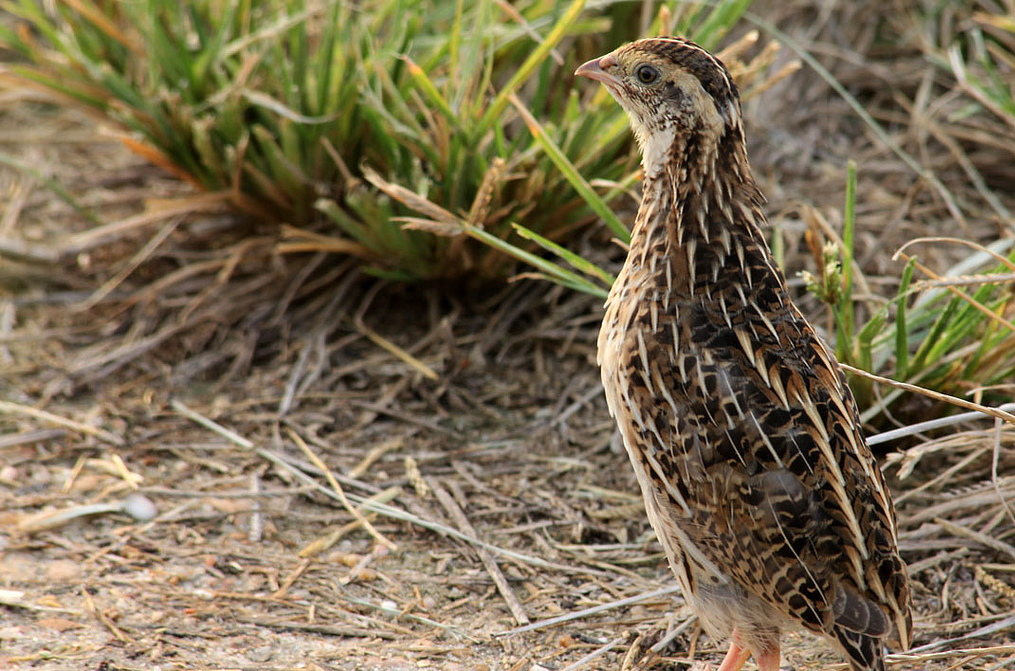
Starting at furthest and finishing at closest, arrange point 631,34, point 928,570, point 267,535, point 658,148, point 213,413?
point 631,34 → point 213,413 → point 267,535 → point 928,570 → point 658,148

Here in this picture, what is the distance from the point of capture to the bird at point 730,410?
2848mm

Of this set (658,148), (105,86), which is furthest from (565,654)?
(105,86)

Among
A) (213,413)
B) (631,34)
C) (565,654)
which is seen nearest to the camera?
(565,654)

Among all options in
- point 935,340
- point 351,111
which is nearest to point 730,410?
point 935,340

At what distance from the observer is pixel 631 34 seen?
5699 mm

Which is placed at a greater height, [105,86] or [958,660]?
[105,86]

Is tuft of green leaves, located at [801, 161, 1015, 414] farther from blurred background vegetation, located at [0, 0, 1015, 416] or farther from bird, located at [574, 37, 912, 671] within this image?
bird, located at [574, 37, 912, 671]

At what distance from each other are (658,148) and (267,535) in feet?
6.49

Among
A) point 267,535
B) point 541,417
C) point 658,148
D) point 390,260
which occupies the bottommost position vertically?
point 267,535

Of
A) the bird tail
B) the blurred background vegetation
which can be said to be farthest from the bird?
the blurred background vegetation

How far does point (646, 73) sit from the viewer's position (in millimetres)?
3244

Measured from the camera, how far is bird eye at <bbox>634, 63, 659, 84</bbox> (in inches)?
127

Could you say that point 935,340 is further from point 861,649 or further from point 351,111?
point 351,111

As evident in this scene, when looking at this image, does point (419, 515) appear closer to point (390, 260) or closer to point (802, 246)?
point (390, 260)
